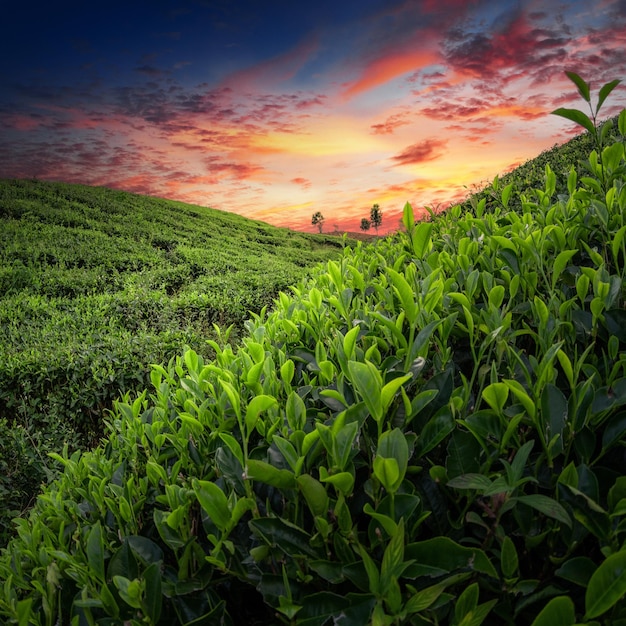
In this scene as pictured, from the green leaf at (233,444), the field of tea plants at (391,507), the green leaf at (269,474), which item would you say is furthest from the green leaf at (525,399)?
the green leaf at (233,444)

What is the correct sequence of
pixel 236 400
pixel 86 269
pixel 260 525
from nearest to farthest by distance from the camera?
pixel 260 525, pixel 236 400, pixel 86 269

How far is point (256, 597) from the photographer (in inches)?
44.9

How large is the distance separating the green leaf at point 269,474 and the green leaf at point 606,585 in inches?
21.4

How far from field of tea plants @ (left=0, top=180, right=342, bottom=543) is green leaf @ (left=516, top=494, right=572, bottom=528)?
3.73m

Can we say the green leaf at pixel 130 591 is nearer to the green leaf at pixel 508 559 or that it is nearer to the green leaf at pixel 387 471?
the green leaf at pixel 387 471

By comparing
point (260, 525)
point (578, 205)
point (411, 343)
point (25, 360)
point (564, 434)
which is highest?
point (578, 205)

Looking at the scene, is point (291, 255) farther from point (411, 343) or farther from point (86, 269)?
point (411, 343)

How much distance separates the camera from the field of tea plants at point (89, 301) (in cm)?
510

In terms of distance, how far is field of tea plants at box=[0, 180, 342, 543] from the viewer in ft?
16.7

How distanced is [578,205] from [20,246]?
11.6 meters

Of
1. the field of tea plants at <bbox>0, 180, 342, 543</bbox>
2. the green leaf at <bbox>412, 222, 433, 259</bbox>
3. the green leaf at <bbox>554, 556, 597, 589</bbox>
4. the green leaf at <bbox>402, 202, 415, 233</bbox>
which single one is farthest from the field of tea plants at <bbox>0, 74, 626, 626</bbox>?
the field of tea plants at <bbox>0, 180, 342, 543</bbox>

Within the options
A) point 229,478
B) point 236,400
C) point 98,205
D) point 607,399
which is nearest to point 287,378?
point 236,400

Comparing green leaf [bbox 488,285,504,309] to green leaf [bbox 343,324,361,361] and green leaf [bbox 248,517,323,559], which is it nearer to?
green leaf [bbox 343,324,361,361]

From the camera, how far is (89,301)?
25.7ft
